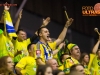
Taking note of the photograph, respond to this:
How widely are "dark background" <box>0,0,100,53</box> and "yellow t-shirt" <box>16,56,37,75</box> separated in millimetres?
3049

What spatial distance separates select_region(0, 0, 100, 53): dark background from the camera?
25.9ft

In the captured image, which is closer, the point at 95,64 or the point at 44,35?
the point at 44,35

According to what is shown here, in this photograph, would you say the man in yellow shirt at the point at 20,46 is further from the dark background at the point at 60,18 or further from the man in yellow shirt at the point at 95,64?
the dark background at the point at 60,18

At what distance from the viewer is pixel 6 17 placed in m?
4.59

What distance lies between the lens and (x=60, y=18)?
8867mm

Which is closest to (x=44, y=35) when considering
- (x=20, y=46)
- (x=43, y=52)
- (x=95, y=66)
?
(x=43, y=52)

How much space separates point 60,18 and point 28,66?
4.84m

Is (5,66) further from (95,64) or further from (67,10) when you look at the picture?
(67,10)

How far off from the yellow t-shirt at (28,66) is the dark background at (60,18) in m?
3.05

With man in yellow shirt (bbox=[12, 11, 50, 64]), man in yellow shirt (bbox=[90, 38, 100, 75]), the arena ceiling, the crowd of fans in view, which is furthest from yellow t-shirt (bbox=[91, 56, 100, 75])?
the arena ceiling

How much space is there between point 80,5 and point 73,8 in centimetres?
20

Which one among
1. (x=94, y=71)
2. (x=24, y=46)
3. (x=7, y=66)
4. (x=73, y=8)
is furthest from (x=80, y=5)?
(x=7, y=66)

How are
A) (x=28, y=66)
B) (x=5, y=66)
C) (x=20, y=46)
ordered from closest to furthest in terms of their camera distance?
(x=5, y=66) → (x=28, y=66) → (x=20, y=46)

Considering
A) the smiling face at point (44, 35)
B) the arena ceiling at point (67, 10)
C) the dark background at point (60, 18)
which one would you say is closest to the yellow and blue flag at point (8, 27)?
the smiling face at point (44, 35)
